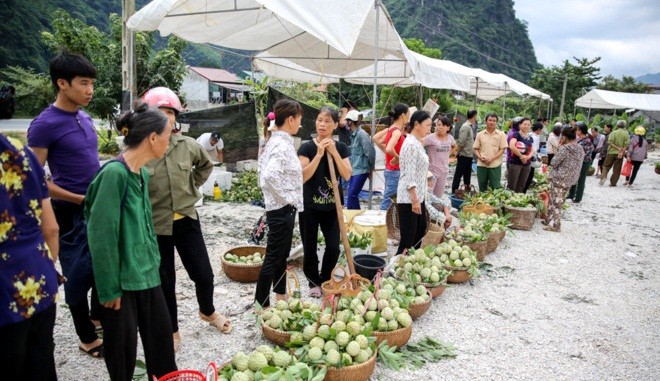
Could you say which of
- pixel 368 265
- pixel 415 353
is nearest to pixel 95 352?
pixel 415 353

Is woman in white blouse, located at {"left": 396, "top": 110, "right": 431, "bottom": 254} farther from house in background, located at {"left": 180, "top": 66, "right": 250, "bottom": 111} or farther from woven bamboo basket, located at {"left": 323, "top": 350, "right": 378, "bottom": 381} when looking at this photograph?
house in background, located at {"left": 180, "top": 66, "right": 250, "bottom": 111}

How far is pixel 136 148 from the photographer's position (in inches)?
81.3

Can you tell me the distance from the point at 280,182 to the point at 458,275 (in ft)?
8.00

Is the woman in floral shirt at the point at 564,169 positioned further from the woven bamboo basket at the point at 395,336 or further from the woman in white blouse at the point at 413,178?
the woven bamboo basket at the point at 395,336

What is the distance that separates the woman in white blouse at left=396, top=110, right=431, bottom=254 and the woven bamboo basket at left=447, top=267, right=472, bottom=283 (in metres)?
0.53

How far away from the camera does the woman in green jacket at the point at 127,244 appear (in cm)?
192

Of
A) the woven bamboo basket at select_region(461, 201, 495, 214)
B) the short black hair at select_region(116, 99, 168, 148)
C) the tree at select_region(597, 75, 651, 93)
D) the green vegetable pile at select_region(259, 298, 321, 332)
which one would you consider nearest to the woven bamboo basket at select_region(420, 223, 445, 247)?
the woven bamboo basket at select_region(461, 201, 495, 214)

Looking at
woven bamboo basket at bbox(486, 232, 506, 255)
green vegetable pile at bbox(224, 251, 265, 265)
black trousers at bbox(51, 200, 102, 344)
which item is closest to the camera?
black trousers at bbox(51, 200, 102, 344)

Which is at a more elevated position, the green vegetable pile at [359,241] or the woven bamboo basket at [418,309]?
the green vegetable pile at [359,241]

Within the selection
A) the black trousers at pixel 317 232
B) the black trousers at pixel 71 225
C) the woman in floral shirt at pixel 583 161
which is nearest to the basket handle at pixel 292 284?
the black trousers at pixel 317 232

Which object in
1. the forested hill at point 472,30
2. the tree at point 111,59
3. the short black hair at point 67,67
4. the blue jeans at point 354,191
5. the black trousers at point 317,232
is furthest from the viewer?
the forested hill at point 472,30

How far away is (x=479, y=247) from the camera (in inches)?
209

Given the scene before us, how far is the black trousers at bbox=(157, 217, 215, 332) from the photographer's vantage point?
2.87 m

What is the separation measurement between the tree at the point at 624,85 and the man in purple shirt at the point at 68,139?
42.3 m
